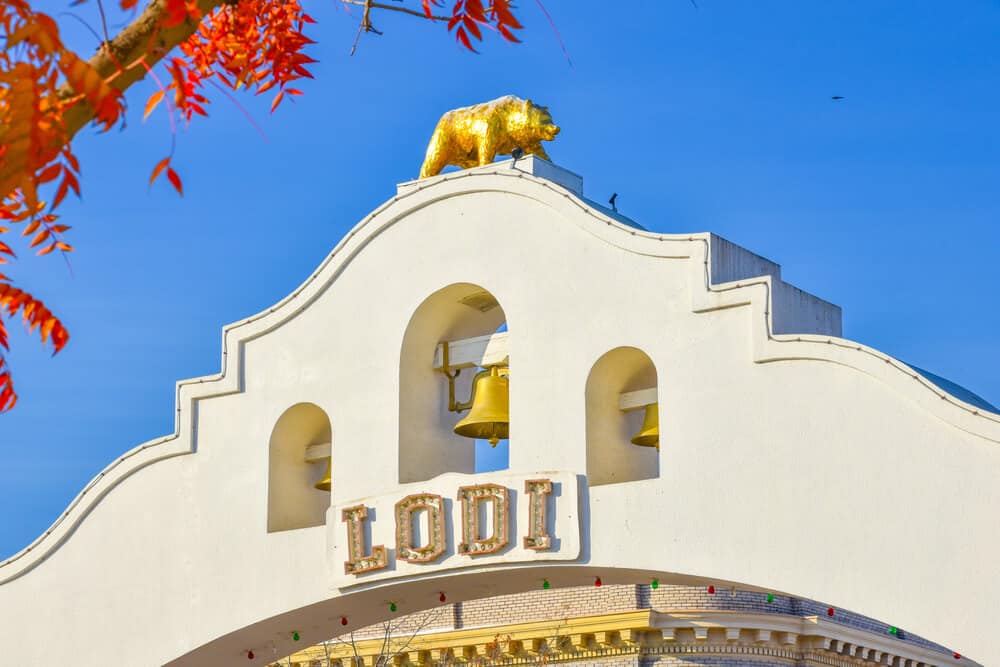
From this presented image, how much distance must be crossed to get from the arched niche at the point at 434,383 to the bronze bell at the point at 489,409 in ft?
1.11

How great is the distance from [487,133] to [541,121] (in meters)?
0.52

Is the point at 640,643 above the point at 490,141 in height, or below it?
below

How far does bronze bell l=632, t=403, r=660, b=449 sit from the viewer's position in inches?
619

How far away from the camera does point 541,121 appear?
1727 centimetres

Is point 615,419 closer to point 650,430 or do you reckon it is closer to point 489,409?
point 650,430

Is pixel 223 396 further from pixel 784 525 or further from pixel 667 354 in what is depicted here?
pixel 784 525

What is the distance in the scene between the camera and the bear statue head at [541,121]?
56.5 feet

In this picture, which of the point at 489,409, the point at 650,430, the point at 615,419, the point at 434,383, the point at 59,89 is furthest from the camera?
the point at 434,383

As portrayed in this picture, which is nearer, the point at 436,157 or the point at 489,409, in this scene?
the point at 489,409

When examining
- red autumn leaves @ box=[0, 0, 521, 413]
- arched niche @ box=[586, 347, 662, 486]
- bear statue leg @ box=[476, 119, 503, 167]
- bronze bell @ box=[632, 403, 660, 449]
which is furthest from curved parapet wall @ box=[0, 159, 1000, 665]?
red autumn leaves @ box=[0, 0, 521, 413]

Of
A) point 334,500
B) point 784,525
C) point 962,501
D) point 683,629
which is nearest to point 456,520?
point 334,500

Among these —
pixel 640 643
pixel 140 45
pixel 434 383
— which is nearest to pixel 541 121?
pixel 434 383

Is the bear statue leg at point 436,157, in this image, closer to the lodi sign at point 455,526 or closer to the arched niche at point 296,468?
the arched niche at point 296,468

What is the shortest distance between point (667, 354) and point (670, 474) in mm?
994
